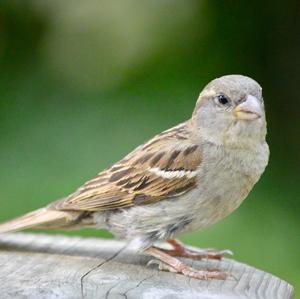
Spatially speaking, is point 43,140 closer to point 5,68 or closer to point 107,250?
point 5,68

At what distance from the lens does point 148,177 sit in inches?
181

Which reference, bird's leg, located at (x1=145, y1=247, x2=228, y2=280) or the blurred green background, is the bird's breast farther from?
the blurred green background

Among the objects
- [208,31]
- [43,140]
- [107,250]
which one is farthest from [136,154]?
[208,31]

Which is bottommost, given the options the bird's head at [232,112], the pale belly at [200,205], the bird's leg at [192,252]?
the bird's leg at [192,252]

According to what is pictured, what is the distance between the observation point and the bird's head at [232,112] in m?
4.44

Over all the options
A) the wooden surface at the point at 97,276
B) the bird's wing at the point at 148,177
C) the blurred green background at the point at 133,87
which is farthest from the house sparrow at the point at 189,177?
the blurred green background at the point at 133,87

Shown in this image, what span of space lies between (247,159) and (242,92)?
0.28 meters

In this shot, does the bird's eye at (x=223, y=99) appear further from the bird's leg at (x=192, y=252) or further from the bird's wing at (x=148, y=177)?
the bird's leg at (x=192, y=252)

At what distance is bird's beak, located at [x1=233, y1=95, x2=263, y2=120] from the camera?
14.4ft

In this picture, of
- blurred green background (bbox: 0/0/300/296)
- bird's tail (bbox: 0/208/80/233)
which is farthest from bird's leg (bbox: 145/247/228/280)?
blurred green background (bbox: 0/0/300/296)

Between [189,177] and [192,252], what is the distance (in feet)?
1.29

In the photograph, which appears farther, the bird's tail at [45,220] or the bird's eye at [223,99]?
the bird's tail at [45,220]

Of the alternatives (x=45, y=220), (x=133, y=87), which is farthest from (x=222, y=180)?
(x=133, y=87)

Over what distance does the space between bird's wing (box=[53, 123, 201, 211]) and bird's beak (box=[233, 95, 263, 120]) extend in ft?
0.86
